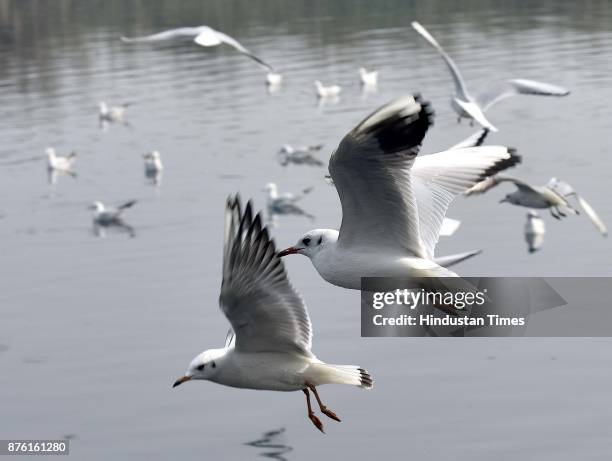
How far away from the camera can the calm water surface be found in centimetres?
1573

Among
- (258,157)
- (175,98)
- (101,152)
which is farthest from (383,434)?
(175,98)

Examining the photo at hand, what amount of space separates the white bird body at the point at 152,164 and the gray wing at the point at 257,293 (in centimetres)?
1821

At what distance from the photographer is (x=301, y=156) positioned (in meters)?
27.3

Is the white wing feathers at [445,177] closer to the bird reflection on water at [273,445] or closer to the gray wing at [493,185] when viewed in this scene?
the bird reflection on water at [273,445]

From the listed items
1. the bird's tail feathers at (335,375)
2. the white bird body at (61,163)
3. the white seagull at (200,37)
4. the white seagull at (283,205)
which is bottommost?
the white bird body at (61,163)

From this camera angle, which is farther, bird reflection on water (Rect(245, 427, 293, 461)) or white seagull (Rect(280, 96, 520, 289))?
bird reflection on water (Rect(245, 427, 293, 461))

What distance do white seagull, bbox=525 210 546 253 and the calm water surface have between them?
153 millimetres

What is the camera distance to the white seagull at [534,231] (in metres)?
21.9

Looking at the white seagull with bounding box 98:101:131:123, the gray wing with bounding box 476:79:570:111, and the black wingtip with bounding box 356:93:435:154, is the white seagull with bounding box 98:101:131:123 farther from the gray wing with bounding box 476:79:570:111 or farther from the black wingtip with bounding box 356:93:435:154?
the black wingtip with bounding box 356:93:435:154

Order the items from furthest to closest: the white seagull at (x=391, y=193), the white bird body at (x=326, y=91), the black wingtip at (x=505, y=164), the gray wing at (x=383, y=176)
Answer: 1. the white bird body at (x=326, y=91)
2. the black wingtip at (x=505, y=164)
3. the white seagull at (x=391, y=193)
4. the gray wing at (x=383, y=176)

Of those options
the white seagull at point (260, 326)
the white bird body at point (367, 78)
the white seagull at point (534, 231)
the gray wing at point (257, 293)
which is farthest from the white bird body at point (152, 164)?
the gray wing at point (257, 293)

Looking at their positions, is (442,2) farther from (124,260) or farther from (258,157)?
(124,260)

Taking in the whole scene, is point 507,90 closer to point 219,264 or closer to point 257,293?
point 219,264

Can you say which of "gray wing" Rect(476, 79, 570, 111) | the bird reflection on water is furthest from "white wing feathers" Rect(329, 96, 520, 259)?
"gray wing" Rect(476, 79, 570, 111)
